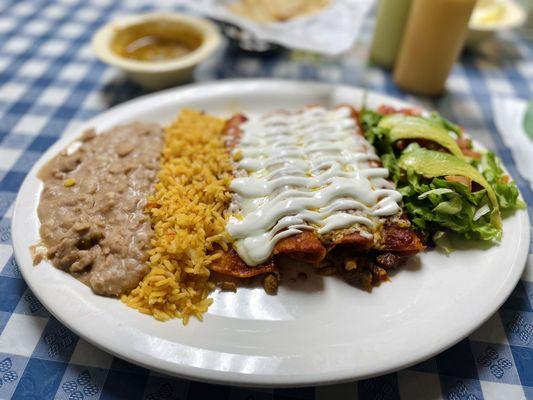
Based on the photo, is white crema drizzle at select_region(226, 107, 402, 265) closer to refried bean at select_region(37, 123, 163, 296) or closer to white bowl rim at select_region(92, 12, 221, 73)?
refried bean at select_region(37, 123, 163, 296)

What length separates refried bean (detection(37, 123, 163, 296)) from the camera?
5.98 ft

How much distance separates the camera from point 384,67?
3.70 meters

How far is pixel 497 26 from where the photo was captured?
3643mm

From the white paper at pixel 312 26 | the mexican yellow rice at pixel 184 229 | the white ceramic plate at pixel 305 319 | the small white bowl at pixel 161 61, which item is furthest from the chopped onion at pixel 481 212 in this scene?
the small white bowl at pixel 161 61

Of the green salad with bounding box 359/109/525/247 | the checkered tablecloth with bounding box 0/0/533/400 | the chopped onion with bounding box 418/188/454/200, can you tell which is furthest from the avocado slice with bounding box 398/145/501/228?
the checkered tablecloth with bounding box 0/0/533/400

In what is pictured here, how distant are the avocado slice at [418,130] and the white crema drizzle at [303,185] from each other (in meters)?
0.21

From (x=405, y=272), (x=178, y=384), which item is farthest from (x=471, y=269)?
(x=178, y=384)

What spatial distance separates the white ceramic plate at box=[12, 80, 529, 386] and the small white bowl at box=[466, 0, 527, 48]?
93.4 inches

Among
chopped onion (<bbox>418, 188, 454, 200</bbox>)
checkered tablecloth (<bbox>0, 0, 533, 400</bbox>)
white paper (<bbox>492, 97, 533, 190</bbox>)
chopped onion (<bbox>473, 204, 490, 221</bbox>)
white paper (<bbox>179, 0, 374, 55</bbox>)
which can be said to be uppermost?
white paper (<bbox>179, 0, 374, 55</bbox>)

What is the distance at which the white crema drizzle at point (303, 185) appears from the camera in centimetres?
189

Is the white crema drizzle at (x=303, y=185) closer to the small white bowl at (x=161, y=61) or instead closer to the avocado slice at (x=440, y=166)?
the avocado slice at (x=440, y=166)

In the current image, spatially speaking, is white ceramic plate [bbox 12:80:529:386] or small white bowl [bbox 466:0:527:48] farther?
small white bowl [bbox 466:0:527:48]

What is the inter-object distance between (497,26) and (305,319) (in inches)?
134

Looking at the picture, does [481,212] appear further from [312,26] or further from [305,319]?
[312,26]
